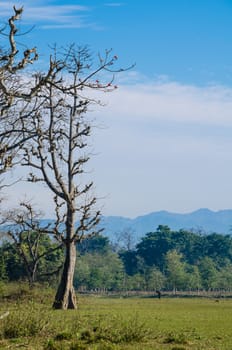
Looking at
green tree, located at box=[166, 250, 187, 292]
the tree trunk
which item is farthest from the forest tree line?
Result: the tree trunk

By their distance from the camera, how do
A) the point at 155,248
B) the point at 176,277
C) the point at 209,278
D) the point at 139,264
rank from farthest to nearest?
1. the point at 155,248
2. the point at 139,264
3. the point at 209,278
4. the point at 176,277

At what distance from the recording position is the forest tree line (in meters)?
57.2

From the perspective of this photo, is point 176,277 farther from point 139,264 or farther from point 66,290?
point 66,290

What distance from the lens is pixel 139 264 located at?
305 ft

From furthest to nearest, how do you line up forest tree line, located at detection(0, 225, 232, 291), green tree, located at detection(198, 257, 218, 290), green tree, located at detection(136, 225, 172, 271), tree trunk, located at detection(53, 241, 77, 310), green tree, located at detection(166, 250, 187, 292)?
green tree, located at detection(136, 225, 172, 271) → green tree, located at detection(198, 257, 218, 290) → green tree, located at detection(166, 250, 187, 292) → forest tree line, located at detection(0, 225, 232, 291) → tree trunk, located at detection(53, 241, 77, 310)

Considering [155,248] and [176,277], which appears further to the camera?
[155,248]

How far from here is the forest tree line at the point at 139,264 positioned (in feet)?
188

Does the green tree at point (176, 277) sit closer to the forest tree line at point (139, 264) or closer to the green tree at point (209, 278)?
the forest tree line at point (139, 264)

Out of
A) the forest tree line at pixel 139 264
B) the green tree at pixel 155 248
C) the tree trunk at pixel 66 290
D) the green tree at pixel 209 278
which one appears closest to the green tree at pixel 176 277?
the forest tree line at pixel 139 264

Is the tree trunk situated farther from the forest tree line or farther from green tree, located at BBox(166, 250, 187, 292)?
green tree, located at BBox(166, 250, 187, 292)

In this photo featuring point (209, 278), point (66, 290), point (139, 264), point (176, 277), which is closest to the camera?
point (66, 290)

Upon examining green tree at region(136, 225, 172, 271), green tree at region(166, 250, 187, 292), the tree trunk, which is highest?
green tree at region(136, 225, 172, 271)

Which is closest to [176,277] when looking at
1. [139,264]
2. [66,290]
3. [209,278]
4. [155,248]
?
[209,278]

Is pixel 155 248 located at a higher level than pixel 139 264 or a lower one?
higher
